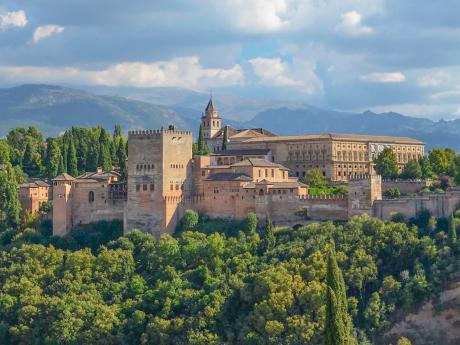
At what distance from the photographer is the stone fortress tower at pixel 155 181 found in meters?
62.6

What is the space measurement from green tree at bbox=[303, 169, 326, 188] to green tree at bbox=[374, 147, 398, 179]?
4374 millimetres

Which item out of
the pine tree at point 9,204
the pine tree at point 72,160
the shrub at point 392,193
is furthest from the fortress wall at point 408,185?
the pine tree at point 9,204

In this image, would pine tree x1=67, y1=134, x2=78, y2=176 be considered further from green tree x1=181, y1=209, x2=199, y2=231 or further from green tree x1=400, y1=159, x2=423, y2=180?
green tree x1=400, y1=159, x2=423, y2=180

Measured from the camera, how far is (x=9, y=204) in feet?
223

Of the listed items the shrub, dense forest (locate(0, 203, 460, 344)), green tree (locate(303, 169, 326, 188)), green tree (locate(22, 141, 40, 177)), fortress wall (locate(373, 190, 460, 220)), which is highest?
green tree (locate(22, 141, 40, 177))

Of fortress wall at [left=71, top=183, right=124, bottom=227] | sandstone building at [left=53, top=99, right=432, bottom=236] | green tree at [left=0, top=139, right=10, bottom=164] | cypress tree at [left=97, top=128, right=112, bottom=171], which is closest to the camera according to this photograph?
sandstone building at [left=53, top=99, right=432, bottom=236]

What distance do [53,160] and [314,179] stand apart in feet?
67.0

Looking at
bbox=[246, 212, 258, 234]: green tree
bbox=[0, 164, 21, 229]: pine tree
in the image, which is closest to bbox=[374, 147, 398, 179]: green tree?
bbox=[246, 212, 258, 234]: green tree

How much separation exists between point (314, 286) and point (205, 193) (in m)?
14.2

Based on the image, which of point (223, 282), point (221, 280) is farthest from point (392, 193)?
point (223, 282)

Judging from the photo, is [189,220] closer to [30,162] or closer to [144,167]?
[144,167]

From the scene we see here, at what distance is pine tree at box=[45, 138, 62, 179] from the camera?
247ft

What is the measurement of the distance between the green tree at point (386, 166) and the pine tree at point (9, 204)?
86.4 ft

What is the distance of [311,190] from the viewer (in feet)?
213
